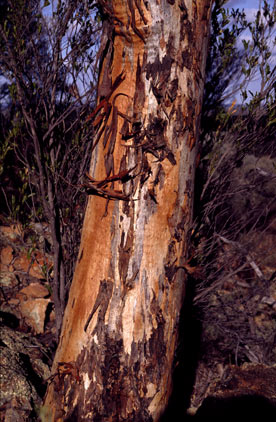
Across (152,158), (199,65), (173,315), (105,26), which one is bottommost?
(173,315)

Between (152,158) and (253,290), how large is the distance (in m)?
3.07

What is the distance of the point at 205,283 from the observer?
3.84 meters

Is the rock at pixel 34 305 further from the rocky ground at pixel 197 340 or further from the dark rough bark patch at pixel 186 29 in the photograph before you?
the dark rough bark patch at pixel 186 29

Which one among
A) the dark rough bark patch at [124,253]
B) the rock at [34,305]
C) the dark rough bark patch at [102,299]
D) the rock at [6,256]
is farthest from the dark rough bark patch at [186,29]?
the rock at [6,256]

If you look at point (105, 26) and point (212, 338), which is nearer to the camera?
point (105, 26)

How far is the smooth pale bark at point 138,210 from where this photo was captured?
1.86m

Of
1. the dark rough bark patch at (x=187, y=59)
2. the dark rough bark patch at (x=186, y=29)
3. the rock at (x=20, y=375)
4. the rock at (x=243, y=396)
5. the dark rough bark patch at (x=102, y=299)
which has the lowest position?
the rock at (x=20, y=375)

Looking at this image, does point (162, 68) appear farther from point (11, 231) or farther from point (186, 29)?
point (11, 231)

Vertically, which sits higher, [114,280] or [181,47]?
[181,47]

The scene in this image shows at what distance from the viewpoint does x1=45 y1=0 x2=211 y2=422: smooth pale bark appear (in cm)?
186

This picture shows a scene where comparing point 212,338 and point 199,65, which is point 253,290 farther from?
point 199,65

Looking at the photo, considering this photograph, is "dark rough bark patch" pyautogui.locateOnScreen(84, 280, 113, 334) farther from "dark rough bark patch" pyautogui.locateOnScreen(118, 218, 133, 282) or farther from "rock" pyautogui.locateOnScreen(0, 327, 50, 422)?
"rock" pyautogui.locateOnScreen(0, 327, 50, 422)

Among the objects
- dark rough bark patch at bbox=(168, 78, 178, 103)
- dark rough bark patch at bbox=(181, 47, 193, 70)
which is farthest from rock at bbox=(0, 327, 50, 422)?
dark rough bark patch at bbox=(181, 47, 193, 70)

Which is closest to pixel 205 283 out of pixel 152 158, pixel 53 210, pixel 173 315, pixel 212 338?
pixel 212 338
